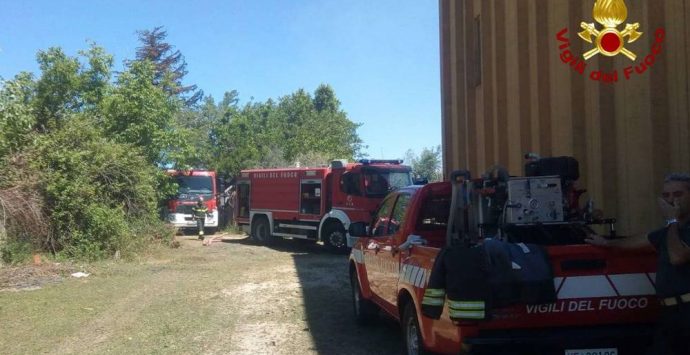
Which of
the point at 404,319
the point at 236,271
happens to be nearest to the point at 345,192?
the point at 236,271

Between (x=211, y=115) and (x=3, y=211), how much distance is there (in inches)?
1945

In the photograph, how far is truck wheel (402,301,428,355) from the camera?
5.29 metres

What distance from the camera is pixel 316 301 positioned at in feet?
→ 34.2

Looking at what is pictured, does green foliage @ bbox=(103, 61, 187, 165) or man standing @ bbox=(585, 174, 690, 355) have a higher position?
green foliage @ bbox=(103, 61, 187, 165)

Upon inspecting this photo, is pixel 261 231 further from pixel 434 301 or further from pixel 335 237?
pixel 434 301

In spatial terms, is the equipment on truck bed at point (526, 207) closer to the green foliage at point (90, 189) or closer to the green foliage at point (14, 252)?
the green foliage at point (14, 252)

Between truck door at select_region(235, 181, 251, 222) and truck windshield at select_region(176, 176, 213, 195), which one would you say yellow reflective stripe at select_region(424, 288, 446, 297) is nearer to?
truck door at select_region(235, 181, 251, 222)

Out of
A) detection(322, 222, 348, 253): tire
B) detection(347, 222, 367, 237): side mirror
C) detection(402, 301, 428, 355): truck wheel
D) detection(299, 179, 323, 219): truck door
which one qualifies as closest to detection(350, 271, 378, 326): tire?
detection(347, 222, 367, 237): side mirror

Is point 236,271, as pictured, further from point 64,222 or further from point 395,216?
point 395,216

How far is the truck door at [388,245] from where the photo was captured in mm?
6318

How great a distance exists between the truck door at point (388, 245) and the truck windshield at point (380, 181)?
30.6 feet

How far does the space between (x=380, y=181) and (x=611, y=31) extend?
10.5m

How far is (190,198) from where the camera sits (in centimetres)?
2550

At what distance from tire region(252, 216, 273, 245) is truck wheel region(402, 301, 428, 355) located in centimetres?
1578
